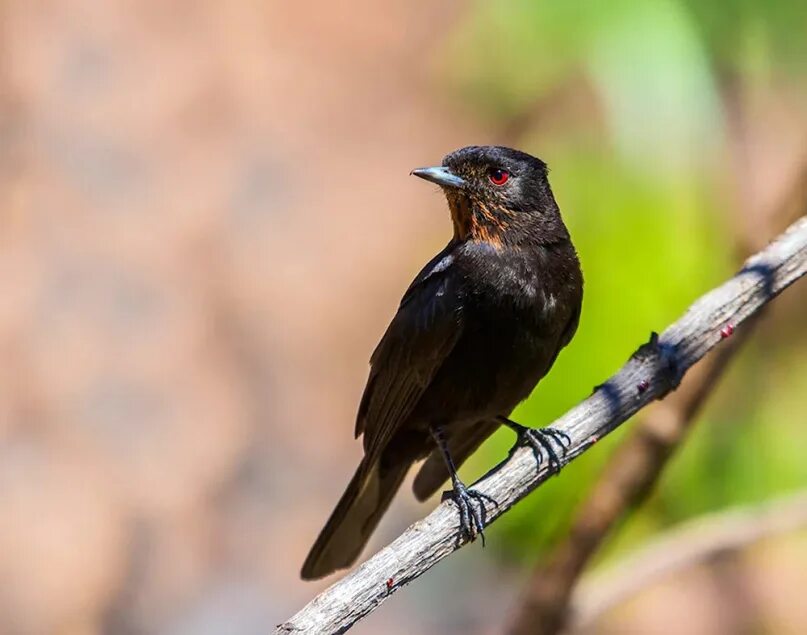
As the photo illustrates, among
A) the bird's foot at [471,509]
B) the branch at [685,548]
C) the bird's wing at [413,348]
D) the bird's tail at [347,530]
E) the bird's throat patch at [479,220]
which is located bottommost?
the branch at [685,548]

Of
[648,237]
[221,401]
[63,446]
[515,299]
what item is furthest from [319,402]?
[515,299]

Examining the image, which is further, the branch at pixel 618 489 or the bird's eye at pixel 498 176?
the bird's eye at pixel 498 176

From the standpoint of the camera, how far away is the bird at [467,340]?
13.7 feet

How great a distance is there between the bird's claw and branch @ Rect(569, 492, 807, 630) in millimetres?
763

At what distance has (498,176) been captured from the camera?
4.54 m

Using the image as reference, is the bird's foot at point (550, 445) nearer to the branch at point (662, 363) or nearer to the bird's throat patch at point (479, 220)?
the branch at point (662, 363)

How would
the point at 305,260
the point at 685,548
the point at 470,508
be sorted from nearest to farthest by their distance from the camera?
the point at 470,508
the point at 685,548
the point at 305,260

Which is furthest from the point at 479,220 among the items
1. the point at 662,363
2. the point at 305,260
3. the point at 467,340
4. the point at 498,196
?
the point at 305,260

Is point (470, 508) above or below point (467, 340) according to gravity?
below

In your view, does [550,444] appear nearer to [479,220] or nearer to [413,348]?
[413,348]

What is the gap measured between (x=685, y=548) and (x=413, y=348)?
1.21 m

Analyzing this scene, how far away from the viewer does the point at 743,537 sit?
187 inches

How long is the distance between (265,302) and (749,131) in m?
4.68

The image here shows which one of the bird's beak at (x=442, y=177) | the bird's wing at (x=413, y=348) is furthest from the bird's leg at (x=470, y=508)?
the bird's beak at (x=442, y=177)
